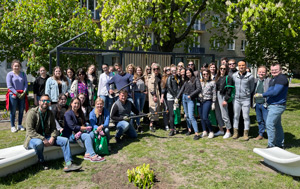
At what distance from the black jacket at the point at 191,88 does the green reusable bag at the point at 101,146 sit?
2.51 meters

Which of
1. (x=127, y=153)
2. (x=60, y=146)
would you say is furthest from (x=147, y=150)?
(x=60, y=146)

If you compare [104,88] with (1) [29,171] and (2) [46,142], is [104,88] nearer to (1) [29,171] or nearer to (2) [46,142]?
(2) [46,142]

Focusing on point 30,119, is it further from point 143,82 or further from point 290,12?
point 290,12

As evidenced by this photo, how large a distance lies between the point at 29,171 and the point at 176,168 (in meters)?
2.68

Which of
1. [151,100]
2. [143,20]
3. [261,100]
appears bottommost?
[151,100]

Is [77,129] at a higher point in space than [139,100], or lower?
lower

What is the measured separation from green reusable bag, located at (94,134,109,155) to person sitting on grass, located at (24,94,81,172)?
66 centimetres

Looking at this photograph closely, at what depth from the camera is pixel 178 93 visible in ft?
23.2

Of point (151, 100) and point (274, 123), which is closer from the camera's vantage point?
point (274, 123)

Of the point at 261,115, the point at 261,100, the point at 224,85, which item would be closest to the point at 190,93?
the point at 224,85

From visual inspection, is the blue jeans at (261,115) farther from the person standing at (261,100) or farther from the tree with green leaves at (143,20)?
the tree with green leaves at (143,20)

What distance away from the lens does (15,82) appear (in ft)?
23.3

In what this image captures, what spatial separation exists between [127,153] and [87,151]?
875 millimetres

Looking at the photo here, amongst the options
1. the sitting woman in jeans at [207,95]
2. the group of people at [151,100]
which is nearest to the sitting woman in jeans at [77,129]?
the group of people at [151,100]
